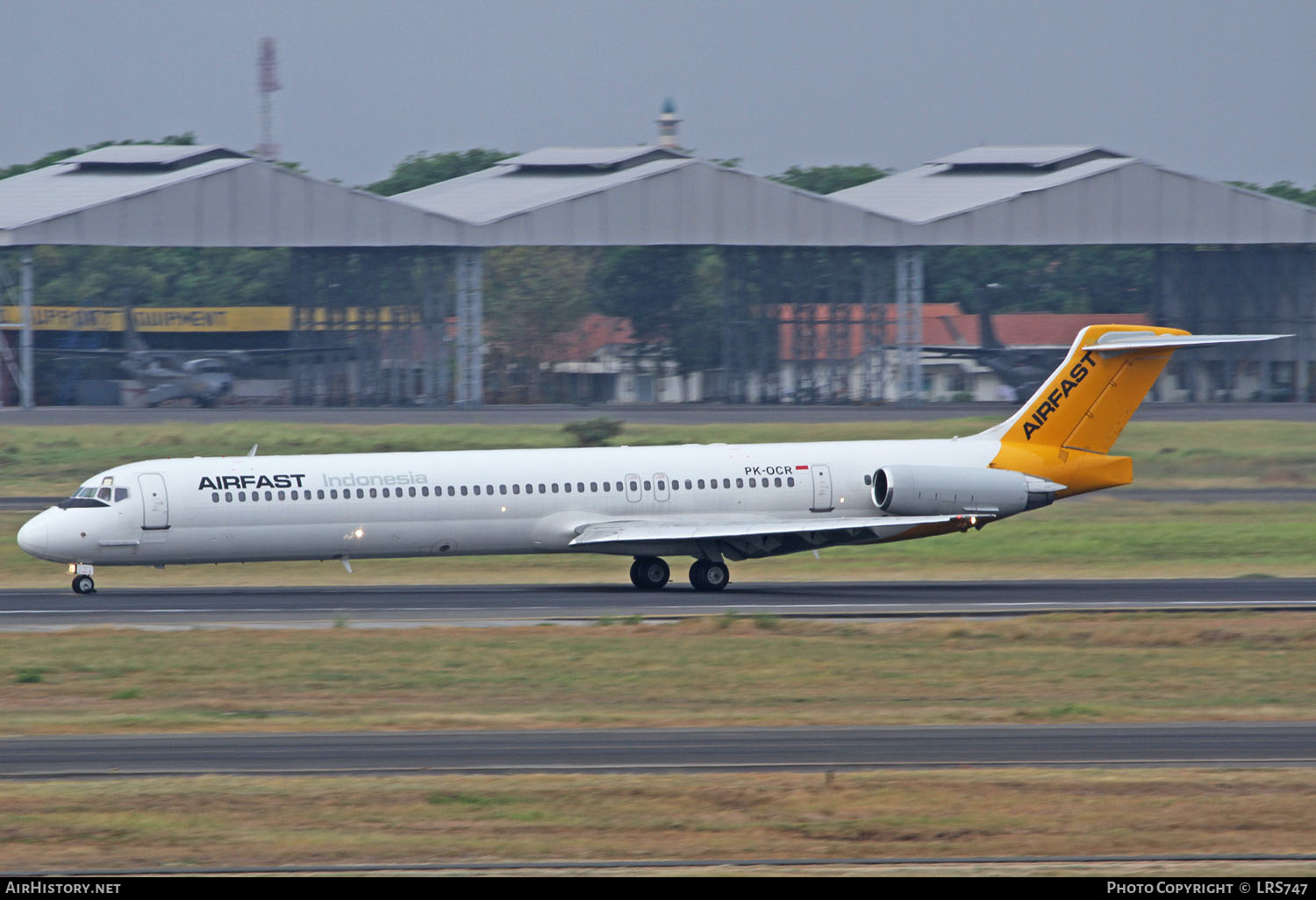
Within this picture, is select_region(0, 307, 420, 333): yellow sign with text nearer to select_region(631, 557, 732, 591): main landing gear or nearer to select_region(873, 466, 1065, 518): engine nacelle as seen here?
select_region(631, 557, 732, 591): main landing gear

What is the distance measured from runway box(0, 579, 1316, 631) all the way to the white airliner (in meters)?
1.02

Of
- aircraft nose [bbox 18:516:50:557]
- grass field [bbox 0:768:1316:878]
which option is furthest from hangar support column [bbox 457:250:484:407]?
grass field [bbox 0:768:1316:878]

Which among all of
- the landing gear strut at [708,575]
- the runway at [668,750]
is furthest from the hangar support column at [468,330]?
the runway at [668,750]

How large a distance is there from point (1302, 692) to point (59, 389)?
215 feet

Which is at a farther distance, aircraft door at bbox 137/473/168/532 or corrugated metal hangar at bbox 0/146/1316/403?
corrugated metal hangar at bbox 0/146/1316/403

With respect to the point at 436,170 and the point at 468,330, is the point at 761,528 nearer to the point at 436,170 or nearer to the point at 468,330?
the point at 468,330

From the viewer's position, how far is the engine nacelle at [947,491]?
3503cm

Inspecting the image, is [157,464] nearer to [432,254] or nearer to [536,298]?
[432,254]

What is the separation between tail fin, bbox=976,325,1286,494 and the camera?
3622cm

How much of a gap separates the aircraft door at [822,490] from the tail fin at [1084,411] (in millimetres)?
3887

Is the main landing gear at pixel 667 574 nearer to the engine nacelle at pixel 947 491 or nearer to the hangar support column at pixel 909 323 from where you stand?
the engine nacelle at pixel 947 491

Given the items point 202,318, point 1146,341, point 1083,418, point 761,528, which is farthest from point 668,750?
point 202,318

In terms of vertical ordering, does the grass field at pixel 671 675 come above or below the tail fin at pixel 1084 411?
below

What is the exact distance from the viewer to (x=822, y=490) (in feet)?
118
